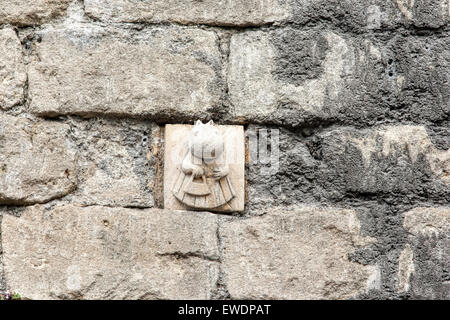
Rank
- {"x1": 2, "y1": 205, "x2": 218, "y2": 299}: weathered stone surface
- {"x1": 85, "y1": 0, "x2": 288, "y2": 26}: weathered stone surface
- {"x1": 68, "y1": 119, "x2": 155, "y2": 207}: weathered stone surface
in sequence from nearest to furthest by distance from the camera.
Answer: {"x1": 2, "y1": 205, "x2": 218, "y2": 299}: weathered stone surface → {"x1": 68, "y1": 119, "x2": 155, "y2": 207}: weathered stone surface → {"x1": 85, "y1": 0, "x2": 288, "y2": 26}: weathered stone surface

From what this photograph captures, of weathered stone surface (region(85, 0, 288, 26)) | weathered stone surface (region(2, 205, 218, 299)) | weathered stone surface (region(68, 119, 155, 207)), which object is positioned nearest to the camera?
weathered stone surface (region(2, 205, 218, 299))

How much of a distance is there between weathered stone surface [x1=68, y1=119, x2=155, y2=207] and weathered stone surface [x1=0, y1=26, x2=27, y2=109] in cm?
23

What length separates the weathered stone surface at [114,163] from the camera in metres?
2.76

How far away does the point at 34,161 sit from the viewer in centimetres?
274

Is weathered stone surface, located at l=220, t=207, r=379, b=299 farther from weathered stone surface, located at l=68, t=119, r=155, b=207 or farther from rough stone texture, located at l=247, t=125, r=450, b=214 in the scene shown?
weathered stone surface, located at l=68, t=119, r=155, b=207

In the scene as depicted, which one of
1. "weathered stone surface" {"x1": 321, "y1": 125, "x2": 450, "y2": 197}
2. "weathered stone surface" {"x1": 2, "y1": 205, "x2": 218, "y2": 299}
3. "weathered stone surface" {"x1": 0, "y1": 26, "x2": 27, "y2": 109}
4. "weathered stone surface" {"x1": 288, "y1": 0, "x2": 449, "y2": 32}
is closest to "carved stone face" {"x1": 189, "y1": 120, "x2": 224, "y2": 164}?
"weathered stone surface" {"x1": 2, "y1": 205, "x2": 218, "y2": 299}

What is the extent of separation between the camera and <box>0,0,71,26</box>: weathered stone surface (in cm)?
282

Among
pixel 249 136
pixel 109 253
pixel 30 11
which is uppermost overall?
pixel 30 11

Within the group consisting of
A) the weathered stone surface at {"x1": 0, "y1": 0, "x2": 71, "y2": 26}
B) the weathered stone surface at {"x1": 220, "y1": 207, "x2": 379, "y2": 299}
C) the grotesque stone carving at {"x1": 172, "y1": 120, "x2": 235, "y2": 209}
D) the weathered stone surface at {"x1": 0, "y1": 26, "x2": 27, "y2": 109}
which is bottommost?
the weathered stone surface at {"x1": 220, "y1": 207, "x2": 379, "y2": 299}

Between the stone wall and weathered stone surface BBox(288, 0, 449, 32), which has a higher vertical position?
weathered stone surface BBox(288, 0, 449, 32)

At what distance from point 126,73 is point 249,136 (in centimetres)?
51

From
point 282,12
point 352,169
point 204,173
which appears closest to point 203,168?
point 204,173

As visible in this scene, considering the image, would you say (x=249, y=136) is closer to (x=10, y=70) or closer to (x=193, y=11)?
(x=193, y=11)

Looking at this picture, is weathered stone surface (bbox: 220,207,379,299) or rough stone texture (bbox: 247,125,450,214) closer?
weathered stone surface (bbox: 220,207,379,299)
